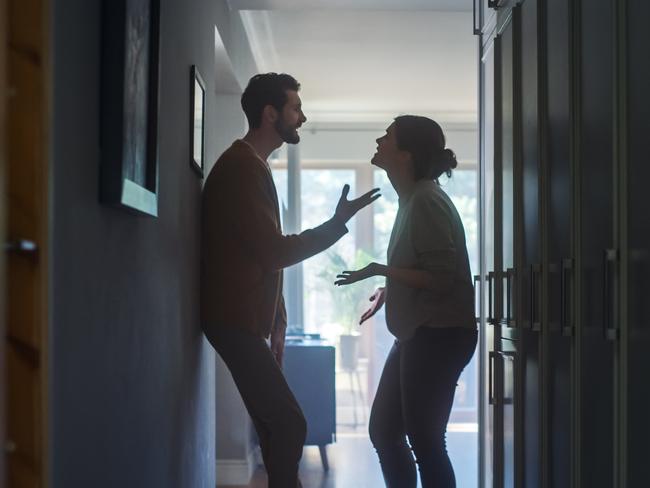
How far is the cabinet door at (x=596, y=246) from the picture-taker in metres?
1.70

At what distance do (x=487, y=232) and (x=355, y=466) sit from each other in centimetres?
217

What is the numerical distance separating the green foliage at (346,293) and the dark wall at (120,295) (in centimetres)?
471

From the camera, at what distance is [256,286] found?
252cm

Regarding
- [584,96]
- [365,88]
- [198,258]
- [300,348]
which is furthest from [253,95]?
[365,88]

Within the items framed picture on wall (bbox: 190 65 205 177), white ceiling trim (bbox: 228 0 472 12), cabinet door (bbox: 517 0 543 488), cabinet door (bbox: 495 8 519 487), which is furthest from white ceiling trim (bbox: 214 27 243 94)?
cabinet door (bbox: 517 0 543 488)

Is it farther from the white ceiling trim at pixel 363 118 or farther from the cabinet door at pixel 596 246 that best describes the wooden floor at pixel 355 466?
the white ceiling trim at pixel 363 118

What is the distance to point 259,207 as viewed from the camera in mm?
2492

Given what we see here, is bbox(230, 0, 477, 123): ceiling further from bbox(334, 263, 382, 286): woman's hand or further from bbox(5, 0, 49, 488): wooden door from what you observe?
bbox(5, 0, 49, 488): wooden door

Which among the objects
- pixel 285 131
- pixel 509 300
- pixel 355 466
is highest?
pixel 285 131

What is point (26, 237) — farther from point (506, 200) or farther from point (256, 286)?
point (506, 200)

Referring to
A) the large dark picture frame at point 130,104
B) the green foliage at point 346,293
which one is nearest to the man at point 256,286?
the large dark picture frame at point 130,104

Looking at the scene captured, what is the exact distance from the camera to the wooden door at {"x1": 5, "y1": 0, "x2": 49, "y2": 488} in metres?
1.06

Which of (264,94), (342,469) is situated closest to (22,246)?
(264,94)

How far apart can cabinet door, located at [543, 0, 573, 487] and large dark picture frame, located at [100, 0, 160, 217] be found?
0.94m
